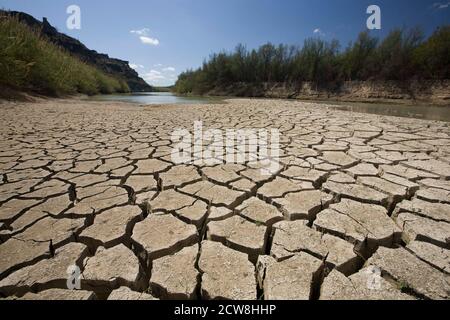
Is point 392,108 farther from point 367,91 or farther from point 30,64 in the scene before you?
point 30,64

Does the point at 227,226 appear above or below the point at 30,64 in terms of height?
below

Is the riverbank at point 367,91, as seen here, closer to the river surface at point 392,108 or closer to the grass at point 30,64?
the river surface at point 392,108

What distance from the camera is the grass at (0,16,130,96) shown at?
7.64 m

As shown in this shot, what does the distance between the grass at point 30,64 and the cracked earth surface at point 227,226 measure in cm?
791

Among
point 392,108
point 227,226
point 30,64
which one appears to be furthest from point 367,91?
point 30,64

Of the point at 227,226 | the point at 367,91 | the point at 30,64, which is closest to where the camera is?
the point at 227,226

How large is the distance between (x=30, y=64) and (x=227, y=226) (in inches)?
407

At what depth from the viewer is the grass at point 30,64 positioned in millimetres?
7637

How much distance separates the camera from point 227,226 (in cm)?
126

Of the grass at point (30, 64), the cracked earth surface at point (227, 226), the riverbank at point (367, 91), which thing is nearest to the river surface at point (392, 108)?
the grass at point (30, 64)

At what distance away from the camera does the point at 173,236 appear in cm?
118
